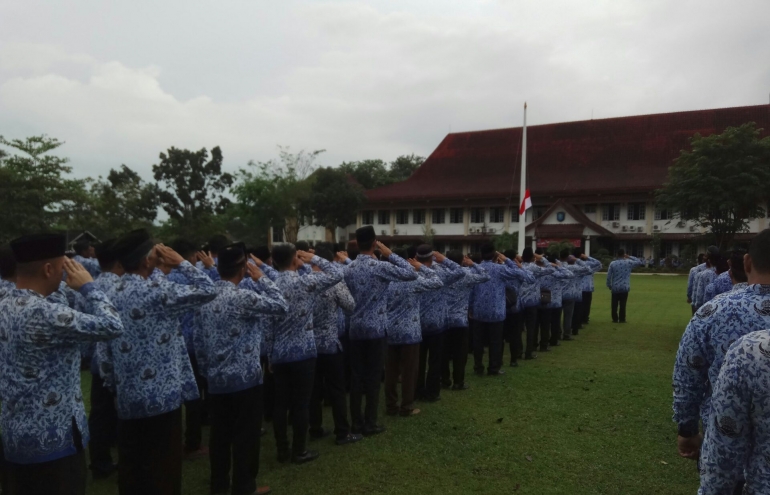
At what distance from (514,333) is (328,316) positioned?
4.43 metres

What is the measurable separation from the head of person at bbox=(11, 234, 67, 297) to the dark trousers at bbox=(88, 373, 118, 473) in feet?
7.02

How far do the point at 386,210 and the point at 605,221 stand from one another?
1538cm

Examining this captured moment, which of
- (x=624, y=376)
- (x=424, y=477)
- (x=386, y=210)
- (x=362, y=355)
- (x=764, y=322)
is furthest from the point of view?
(x=386, y=210)

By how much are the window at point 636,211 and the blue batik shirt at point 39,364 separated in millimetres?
35835

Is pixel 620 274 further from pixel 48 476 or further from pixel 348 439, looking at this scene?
pixel 48 476

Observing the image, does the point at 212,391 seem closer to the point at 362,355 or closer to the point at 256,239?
the point at 362,355

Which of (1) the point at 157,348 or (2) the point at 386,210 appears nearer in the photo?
(1) the point at 157,348

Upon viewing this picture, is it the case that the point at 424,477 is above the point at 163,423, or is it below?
below

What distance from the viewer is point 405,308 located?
6.08 meters

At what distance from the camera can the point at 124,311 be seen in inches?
133

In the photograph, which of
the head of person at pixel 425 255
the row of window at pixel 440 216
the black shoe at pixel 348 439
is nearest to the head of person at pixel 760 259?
the black shoe at pixel 348 439

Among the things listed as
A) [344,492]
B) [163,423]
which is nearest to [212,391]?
[163,423]

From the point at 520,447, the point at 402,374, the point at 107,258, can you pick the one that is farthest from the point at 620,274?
the point at 107,258

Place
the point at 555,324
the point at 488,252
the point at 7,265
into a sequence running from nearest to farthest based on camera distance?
the point at 7,265
the point at 488,252
the point at 555,324
